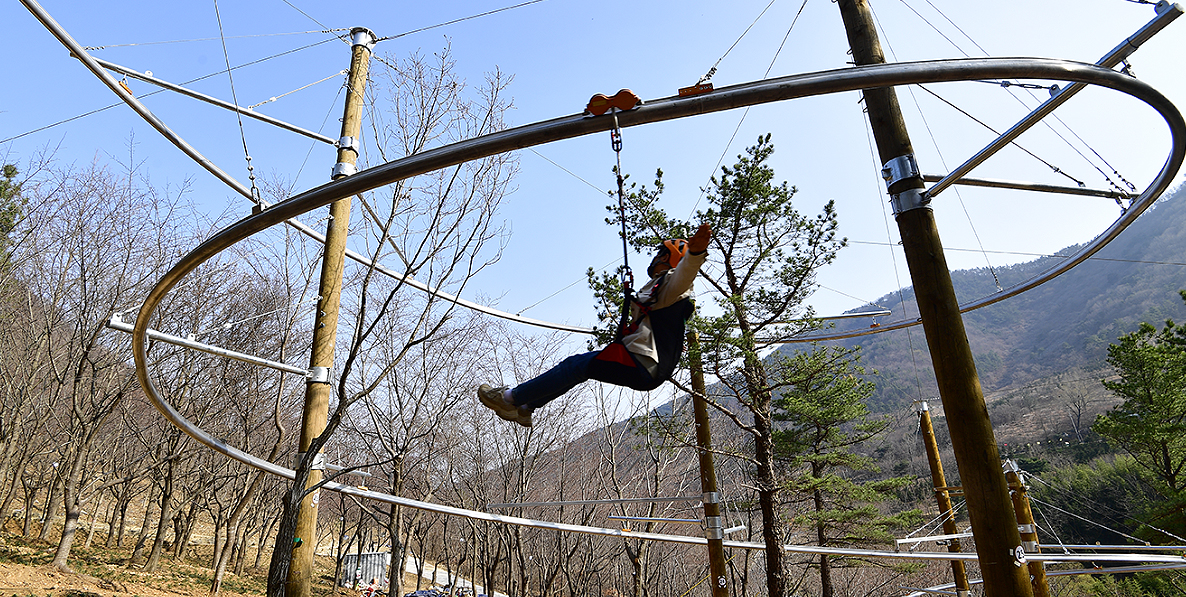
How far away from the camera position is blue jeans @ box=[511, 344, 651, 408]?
3.92 meters

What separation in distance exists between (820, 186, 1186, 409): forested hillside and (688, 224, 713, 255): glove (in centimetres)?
7783

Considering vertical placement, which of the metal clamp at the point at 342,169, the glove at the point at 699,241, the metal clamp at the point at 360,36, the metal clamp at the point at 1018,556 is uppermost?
the metal clamp at the point at 360,36

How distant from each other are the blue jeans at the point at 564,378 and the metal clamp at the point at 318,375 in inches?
94.7

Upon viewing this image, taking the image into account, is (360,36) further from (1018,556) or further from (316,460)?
(1018,556)

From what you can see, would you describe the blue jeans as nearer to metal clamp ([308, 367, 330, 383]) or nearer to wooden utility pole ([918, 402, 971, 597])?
metal clamp ([308, 367, 330, 383])

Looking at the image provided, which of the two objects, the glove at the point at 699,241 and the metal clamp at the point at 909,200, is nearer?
the glove at the point at 699,241

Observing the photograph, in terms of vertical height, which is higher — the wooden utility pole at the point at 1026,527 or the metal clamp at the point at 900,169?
the metal clamp at the point at 900,169

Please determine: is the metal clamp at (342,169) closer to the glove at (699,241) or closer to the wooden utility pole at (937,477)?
the glove at (699,241)

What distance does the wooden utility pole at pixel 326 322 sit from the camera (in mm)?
5254

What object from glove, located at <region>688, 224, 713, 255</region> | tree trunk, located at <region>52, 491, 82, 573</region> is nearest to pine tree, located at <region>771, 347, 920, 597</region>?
glove, located at <region>688, 224, 713, 255</region>

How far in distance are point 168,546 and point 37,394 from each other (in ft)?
42.2

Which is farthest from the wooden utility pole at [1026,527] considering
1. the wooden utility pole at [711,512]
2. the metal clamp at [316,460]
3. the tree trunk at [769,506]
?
the metal clamp at [316,460]

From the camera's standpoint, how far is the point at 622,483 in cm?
2256

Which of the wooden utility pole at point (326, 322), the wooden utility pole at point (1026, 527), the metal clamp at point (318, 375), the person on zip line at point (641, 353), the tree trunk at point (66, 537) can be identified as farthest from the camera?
the tree trunk at point (66, 537)
